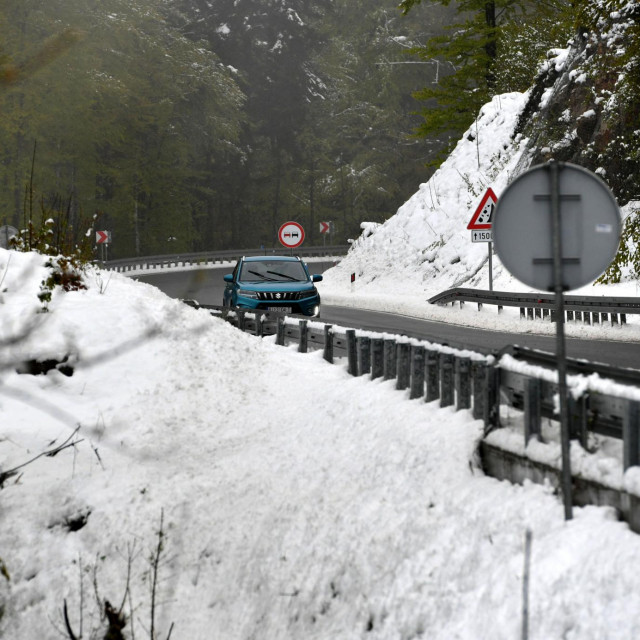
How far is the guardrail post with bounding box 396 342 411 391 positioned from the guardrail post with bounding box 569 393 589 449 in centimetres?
370

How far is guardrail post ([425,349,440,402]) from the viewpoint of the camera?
8.41 m

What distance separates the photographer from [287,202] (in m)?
65.3

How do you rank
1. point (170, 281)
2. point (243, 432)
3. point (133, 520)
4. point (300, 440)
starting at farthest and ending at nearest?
point (170, 281), point (243, 432), point (300, 440), point (133, 520)

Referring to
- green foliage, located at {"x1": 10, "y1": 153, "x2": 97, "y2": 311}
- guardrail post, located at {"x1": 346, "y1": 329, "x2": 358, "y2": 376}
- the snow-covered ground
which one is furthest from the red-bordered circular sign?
guardrail post, located at {"x1": 346, "y1": 329, "x2": 358, "y2": 376}

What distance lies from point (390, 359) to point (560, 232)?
186 inches

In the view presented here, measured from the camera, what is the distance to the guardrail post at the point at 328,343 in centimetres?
1215

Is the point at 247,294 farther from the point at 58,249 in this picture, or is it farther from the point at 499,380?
the point at 499,380

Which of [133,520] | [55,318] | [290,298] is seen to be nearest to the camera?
[133,520]

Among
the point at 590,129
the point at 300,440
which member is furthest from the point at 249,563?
the point at 590,129

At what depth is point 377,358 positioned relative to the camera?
33.7ft

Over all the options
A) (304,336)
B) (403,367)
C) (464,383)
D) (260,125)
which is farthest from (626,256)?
(260,125)

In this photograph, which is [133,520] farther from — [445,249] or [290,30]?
[290,30]

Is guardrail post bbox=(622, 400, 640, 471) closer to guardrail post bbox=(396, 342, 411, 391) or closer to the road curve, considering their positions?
the road curve

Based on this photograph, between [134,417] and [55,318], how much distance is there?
6.90 feet
